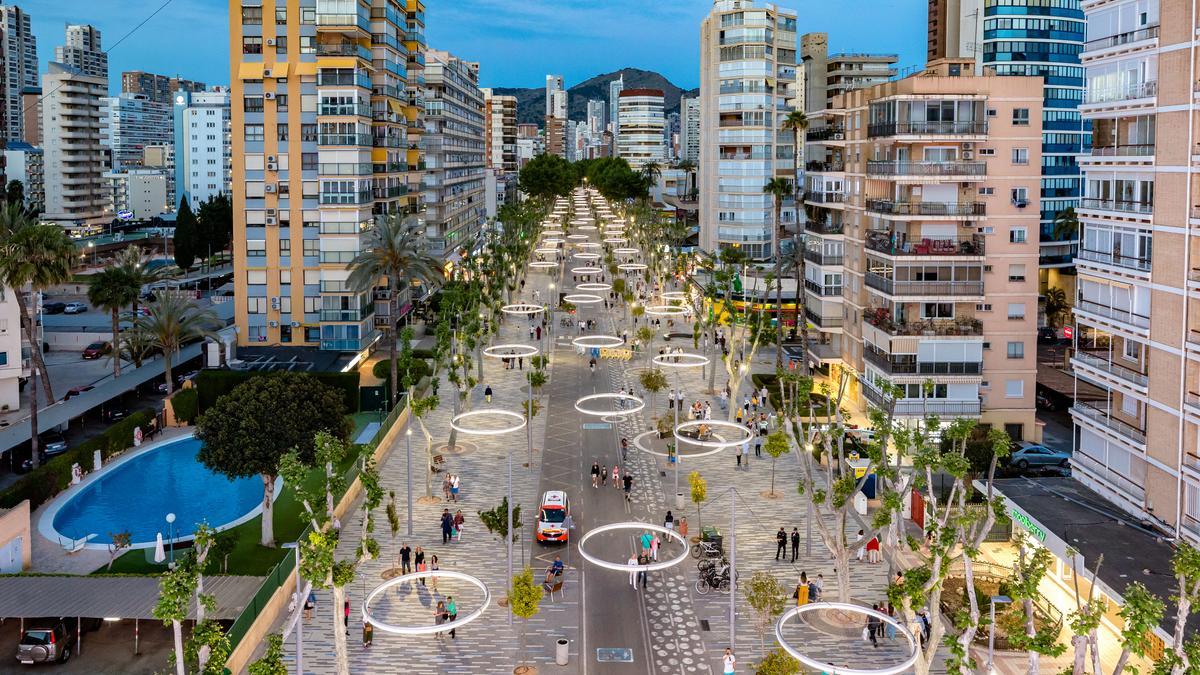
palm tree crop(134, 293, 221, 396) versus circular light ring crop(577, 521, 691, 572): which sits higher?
palm tree crop(134, 293, 221, 396)

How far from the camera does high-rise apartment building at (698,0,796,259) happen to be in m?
126

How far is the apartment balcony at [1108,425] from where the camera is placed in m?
39.9

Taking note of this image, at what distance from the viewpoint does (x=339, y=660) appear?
32438mm

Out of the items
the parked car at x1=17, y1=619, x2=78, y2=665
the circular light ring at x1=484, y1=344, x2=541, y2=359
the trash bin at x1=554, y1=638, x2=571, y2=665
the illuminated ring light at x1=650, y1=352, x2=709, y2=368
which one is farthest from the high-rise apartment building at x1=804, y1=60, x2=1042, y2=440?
the parked car at x1=17, y1=619, x2=78, y2=665

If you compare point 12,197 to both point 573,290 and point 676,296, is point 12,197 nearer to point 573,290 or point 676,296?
point 573,290

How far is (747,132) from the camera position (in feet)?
416

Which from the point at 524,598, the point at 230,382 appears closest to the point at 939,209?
the point at 524,598

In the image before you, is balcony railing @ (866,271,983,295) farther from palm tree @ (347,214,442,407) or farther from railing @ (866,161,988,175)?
palm tree @ (347,214,442,407)

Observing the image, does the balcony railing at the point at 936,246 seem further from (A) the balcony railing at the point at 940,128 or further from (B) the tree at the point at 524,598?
(B) the tree at the point at 524,598

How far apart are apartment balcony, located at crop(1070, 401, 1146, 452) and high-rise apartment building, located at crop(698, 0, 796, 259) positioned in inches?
3250

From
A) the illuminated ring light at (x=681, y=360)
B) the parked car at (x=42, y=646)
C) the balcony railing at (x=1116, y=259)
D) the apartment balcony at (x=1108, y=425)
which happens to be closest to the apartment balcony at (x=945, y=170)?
the illuminated ring light at (x=681, y=360)

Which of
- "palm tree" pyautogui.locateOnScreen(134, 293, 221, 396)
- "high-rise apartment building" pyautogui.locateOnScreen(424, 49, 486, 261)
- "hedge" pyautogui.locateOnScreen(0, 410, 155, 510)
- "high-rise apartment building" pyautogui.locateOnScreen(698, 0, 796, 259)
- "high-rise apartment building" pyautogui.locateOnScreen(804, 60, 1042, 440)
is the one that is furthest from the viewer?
"high-rise apartment building" pyautogui.locateOnScreen(424, 49, 486, 261)

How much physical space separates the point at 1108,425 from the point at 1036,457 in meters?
19.4

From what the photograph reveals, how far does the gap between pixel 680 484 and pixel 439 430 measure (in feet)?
60.1
